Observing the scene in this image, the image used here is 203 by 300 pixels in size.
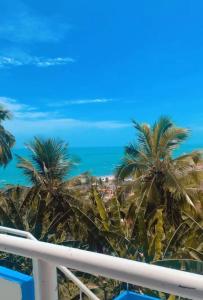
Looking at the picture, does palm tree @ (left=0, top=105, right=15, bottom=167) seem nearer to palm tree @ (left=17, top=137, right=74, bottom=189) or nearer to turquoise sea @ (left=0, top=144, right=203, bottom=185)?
turquoise sea @ (left=0, top=144, right=203, bottom=185)

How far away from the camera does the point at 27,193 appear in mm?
17078

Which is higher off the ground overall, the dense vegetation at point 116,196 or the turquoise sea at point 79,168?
the turquoise sea at point 79,168

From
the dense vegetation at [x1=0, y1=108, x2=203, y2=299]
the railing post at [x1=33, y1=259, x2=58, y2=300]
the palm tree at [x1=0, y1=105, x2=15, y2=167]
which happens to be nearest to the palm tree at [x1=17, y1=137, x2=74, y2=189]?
the dense vegetation at [x1=0, y1=108, x2=203, y2=299]

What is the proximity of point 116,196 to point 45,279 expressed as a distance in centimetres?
1476

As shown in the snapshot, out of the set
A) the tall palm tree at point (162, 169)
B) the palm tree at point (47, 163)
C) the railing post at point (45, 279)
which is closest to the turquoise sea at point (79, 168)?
the palm tree at point (47, 163)

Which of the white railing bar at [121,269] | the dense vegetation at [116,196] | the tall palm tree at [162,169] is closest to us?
the white railing bar at [121,269]

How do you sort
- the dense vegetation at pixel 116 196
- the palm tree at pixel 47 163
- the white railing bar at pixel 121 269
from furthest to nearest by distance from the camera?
the palm tree at pixel 47 163
the dense vegetation at pixel 116 196
the white railing bar at pixel 121 269

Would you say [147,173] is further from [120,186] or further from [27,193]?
[27,193]

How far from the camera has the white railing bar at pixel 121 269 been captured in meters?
0.76

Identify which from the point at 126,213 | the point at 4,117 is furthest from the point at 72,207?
the point at 4,117

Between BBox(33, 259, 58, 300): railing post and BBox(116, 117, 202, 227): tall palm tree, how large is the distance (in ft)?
→ 49.0

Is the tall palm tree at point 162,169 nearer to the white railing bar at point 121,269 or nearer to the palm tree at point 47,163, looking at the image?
the palm tree at point 47,163

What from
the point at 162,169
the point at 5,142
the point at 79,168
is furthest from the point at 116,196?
the point at 5,142

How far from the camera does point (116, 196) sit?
1570 cm
